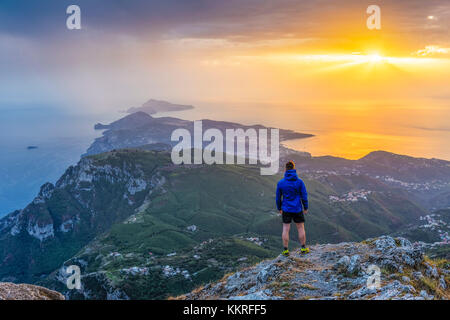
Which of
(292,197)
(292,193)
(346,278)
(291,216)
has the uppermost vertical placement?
(292,193)

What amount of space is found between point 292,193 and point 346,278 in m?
4.18

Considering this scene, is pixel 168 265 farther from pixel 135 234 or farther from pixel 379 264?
pixel 379 264

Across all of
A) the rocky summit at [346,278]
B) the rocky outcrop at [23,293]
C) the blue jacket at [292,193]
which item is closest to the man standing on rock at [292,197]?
the blue jacket at [292,193]

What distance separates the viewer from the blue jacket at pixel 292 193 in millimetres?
14667

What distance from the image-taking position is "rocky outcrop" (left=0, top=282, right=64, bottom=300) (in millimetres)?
11922

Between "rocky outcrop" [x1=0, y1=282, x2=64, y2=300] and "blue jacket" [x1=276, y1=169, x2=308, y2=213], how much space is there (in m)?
10.8

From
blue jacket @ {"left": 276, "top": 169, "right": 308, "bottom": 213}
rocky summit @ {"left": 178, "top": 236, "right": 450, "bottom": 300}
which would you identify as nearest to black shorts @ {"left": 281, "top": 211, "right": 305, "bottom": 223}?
blue jacket @ {"left": 276, "top": 169, "right": 308, "bottom": 213}

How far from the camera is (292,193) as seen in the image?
14.8 meters

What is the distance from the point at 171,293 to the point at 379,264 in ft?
264

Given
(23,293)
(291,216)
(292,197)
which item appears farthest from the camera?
(291,216)

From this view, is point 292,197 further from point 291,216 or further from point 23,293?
point 23,293

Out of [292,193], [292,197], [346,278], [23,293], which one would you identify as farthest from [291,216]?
[23,293]
